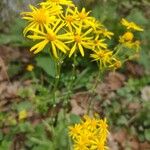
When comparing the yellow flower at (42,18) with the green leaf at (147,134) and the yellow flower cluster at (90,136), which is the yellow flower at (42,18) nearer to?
the yellow flower cluster at (90,136)

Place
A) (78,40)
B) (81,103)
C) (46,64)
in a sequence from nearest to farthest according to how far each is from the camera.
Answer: (78,40)
(81,103)
(46,64)

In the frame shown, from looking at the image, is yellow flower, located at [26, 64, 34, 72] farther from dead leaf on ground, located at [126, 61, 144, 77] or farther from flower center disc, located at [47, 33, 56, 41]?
flower center disc, located at [47, 33, 56, 41]

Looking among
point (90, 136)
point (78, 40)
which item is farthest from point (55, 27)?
point (90, 136)

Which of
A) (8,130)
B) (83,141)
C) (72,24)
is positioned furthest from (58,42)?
(8,130)

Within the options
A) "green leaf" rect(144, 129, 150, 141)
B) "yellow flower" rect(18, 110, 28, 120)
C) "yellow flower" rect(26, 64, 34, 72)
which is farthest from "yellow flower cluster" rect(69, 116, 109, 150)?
"yellow flower" rect(26, 64, 34, 72)

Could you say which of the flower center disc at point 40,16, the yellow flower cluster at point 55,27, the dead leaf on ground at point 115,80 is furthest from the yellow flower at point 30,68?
the flower center disc at point 40,16

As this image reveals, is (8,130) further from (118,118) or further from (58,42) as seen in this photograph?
(58,42)

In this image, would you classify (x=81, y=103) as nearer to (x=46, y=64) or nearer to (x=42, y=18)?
(x=46, y=64)

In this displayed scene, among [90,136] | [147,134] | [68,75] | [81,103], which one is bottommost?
[147,134]
